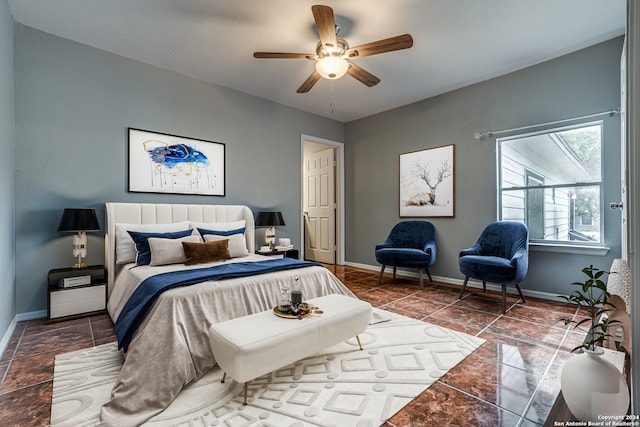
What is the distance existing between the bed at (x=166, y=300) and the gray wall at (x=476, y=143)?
2584 millimetres

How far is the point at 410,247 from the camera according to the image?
4.70 metres

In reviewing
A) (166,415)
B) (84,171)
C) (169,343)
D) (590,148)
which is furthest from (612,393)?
(84,171)

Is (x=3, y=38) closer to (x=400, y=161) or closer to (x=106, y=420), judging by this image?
(x=106, y=420)

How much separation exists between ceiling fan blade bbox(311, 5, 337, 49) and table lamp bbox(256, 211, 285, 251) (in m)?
2.56

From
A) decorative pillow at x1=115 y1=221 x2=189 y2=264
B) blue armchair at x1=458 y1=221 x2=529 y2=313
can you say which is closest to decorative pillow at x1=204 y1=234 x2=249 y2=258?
decorative pillow at x1=115 y1=221 x2=189 y2=264

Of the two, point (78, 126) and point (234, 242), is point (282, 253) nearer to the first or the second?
point (234, 242)

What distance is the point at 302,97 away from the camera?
4.70m

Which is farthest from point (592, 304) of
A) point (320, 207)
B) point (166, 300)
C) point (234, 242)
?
point (320, 207)

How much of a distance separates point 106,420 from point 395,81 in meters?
4.47

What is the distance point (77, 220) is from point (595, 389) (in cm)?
386

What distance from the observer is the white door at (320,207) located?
6164 millimetres

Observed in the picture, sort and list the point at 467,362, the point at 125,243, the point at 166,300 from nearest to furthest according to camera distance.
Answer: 1. the point at 166,300
2. the point at 467,362
3. the point at 125,243

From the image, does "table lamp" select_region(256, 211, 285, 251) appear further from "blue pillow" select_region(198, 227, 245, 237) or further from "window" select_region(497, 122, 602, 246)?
"window" select_region(497, 122, 602, 246)

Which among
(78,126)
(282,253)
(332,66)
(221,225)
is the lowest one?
(282,253)
